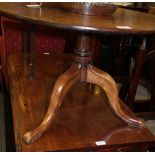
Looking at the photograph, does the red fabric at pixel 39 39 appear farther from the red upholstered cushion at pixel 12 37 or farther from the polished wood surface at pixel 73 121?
the polished wood surface at pixel 73 121

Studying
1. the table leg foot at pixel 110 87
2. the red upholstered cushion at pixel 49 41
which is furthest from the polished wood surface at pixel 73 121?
the red upholstered cushion at pixel 49 41

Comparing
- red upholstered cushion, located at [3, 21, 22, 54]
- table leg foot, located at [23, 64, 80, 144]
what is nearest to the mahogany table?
table leg foot, located at [23, 64, 80, 144]

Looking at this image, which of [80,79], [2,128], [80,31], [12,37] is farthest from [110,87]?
[12,37]

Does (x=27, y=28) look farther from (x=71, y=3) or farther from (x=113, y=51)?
(x=71, y=3)

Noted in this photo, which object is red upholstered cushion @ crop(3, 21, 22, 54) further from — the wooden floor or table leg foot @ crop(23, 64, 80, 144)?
table leg foot @ crop(23, 64, 80, 144)

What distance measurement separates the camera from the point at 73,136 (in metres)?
0.82

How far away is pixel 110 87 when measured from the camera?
887mm

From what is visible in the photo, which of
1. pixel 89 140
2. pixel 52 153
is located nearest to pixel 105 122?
pixel 89 140

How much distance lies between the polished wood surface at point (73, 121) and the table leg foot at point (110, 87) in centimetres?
3

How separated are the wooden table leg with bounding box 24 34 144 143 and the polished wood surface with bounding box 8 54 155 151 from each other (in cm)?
3

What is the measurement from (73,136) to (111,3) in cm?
45

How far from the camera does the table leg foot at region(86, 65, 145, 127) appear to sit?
0.87m

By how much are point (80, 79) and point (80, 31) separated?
31 centimetres

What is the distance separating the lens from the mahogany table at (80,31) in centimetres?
59
